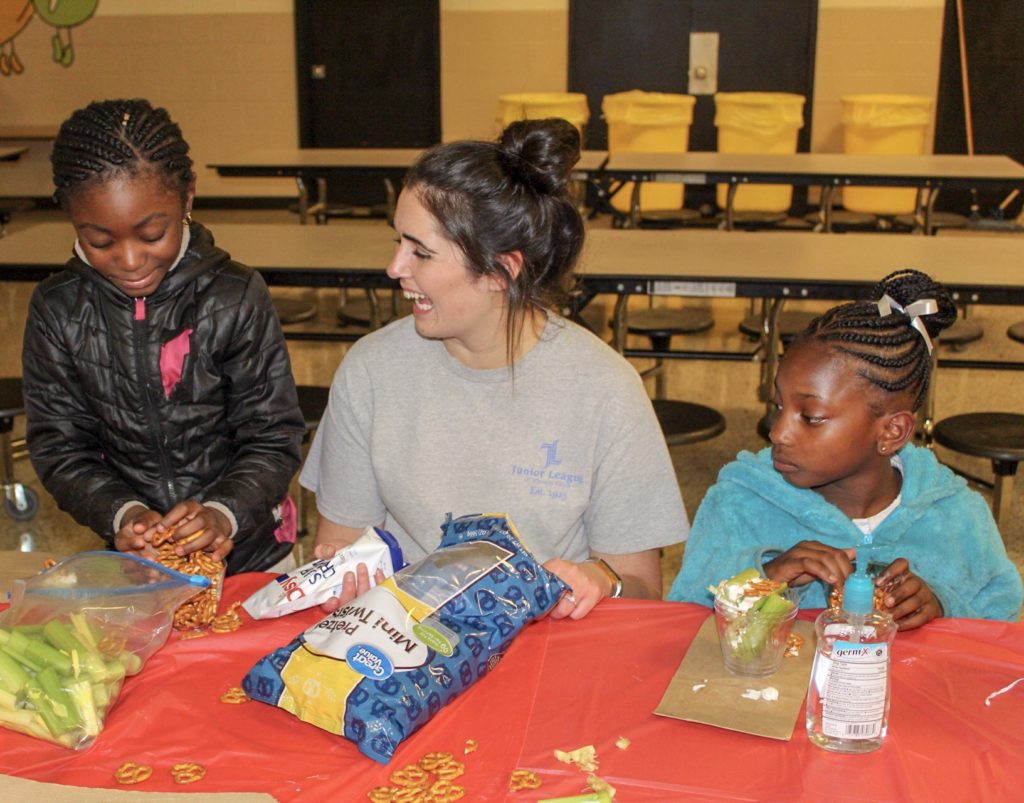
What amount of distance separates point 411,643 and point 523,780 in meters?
0.20

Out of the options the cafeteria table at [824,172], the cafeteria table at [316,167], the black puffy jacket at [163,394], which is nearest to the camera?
the black puffy jacket at [163,394]

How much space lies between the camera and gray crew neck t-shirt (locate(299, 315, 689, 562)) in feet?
5.93

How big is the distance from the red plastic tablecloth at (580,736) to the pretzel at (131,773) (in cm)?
1

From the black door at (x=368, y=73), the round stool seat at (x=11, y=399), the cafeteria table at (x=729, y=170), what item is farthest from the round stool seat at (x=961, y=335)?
the black door at (x=368, y=73)

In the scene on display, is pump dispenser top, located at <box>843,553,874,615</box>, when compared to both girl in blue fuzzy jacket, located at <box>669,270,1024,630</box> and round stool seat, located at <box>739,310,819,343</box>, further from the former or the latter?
round stool seat, located at <box>739,310,819,343</box>

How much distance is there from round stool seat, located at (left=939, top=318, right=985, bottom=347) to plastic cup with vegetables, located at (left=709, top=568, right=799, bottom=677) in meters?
4.55

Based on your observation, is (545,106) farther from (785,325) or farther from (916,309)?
(916,309)

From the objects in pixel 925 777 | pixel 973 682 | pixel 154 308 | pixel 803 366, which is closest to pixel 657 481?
pixel 803 366

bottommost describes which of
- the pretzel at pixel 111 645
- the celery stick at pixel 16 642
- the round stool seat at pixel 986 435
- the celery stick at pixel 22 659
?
the round stool seat at pixel 986 435

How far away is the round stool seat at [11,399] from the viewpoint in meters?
3.65

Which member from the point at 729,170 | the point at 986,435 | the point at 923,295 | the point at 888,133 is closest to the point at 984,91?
the point at 888,133

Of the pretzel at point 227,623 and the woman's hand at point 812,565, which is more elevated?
the woman's hand at point 812,565

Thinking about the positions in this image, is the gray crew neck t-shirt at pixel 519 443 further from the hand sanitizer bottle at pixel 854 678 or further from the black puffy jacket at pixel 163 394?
the hand sanitizer bottle at pixel 854 678

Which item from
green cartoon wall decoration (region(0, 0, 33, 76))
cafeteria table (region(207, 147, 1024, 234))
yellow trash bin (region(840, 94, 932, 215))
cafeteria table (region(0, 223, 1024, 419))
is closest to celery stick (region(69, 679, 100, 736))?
cafeteria table (region(0, 223, 1024, 419))
